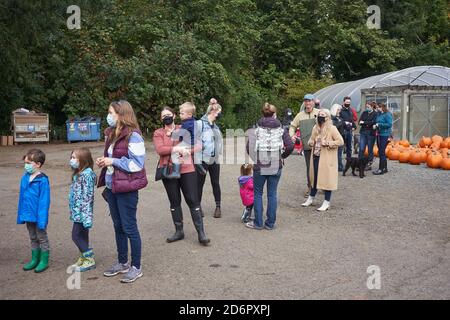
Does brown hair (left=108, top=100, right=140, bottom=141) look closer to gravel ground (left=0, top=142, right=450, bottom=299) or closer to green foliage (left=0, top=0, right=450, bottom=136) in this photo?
gravel ground (left=0, top=142, right=450, bottom=299)

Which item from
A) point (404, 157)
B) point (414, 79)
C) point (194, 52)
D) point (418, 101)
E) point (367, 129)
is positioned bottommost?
point (404, 157)

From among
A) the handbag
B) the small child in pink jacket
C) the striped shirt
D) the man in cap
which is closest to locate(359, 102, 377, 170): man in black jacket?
the man in cap

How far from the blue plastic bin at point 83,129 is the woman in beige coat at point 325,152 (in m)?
15.2

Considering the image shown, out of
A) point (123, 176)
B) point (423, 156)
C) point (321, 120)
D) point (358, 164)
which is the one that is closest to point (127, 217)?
point (123, 176)

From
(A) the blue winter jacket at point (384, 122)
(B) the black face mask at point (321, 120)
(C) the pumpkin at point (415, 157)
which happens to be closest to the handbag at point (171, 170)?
(B) the black face mask at point (321, 120)

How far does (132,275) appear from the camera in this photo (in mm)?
5559

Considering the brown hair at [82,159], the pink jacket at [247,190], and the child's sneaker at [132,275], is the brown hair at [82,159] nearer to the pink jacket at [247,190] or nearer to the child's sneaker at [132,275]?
the child's sneaker at [132,275]

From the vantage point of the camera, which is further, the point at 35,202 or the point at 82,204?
the point at 35,202

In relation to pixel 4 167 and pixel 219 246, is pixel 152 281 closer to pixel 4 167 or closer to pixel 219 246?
pixel 219 246

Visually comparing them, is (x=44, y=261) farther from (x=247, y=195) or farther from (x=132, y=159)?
(x=247, y=195)

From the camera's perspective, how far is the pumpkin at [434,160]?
15.1m

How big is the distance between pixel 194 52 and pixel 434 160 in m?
14.2

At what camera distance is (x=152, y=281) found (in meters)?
5.55
